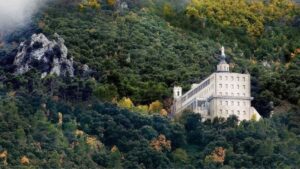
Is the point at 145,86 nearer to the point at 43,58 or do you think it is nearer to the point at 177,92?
the point at 177,92

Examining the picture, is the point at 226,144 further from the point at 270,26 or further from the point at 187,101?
the point at 270,26

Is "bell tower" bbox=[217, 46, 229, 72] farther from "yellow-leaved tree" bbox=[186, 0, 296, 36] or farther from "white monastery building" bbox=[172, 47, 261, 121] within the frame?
"yellow-leaved tree" bbox=[186, 0, 296, 36]

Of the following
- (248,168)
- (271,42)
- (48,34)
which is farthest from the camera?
(271,42)

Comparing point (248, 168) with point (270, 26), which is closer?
point (248, 168)

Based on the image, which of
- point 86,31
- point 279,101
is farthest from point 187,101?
point 86,31

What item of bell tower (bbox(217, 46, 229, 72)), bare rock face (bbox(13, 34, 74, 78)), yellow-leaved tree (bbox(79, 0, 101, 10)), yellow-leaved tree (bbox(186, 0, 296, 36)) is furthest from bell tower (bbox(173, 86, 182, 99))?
yellow-leaved tree (bbox(186, 0, 296, 36))

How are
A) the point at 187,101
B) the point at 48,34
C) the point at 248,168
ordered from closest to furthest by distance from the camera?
the point at 248,168, the point at 187,101, the point at 48,34
